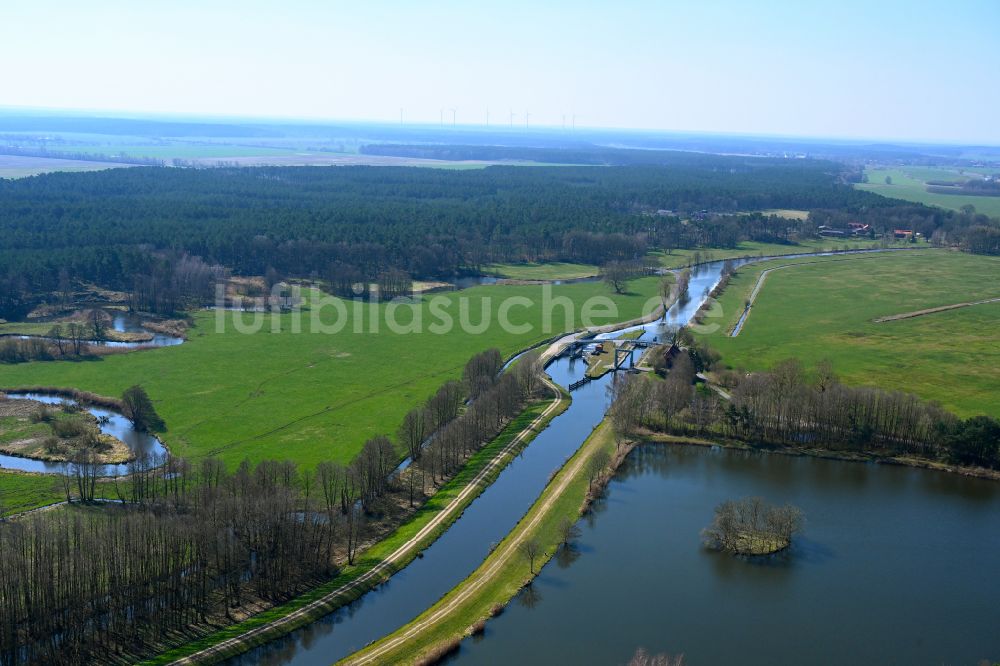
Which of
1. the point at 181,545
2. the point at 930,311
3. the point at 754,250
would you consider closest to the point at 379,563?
the point at 181,545

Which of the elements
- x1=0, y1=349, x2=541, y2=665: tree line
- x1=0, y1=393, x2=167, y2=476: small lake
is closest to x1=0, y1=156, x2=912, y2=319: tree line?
x1=0, y1=393, x2=167, y2=476: small lake

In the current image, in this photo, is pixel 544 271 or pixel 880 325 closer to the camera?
pixel 880 325

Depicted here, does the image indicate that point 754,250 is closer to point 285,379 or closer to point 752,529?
point 285,379

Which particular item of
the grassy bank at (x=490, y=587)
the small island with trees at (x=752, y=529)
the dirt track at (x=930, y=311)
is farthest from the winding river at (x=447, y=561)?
the dirt track at (x=930, y=311)

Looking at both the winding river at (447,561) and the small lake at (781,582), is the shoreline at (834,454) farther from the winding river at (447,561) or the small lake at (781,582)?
the winding river at (447,561)

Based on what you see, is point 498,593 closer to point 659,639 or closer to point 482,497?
point 659,639

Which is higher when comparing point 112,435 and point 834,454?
point 834,454

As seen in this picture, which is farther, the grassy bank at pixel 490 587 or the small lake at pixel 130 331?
the small lake at pixel 130 331
